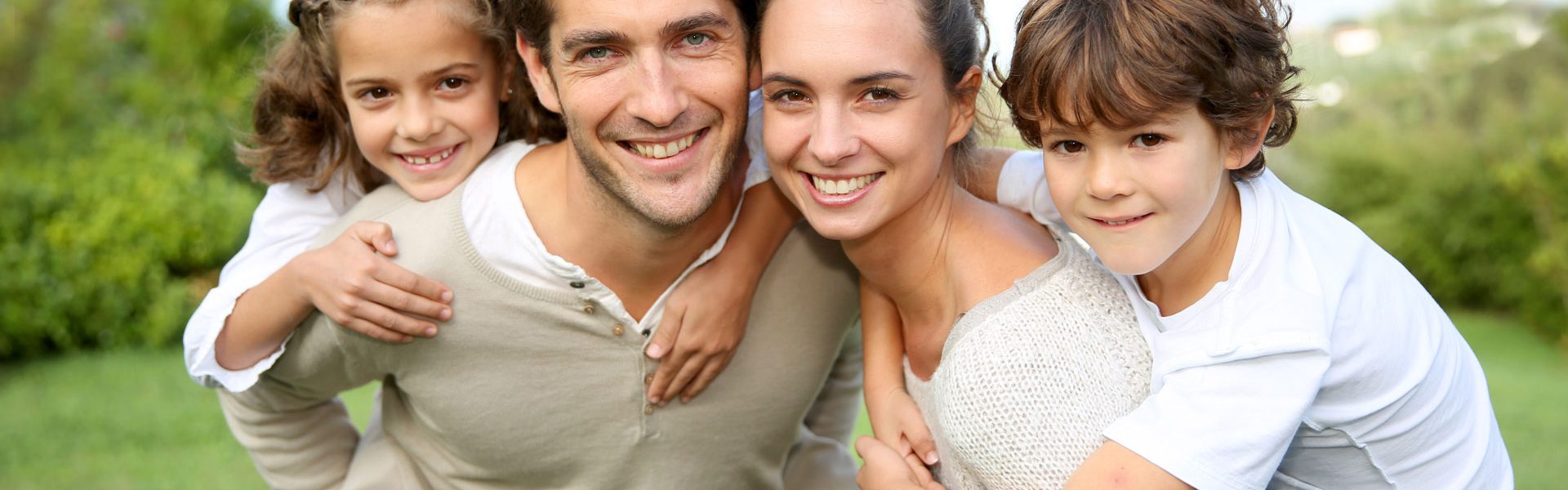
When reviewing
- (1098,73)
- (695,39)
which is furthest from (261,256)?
(1098,73)

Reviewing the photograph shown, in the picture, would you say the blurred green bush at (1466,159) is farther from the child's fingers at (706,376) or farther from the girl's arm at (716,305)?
the child's fingers at (706,376)

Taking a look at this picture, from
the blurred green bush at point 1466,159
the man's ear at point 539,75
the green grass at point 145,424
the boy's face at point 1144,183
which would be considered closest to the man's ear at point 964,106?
the boy's face at point 1144,183

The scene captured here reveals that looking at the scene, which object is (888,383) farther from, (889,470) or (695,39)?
(695,39)

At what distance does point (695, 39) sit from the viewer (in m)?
2.90

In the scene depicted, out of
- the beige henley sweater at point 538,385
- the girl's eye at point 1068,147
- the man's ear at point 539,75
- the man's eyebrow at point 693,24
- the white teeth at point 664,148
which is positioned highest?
the man's eyebrow at point 693,24

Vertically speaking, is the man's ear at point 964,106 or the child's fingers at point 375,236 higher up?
the man's ear at point 964,106

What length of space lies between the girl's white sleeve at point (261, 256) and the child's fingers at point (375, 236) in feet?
0.92

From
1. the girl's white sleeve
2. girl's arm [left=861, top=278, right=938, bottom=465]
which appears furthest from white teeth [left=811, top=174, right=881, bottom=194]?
the girl's white sleeve

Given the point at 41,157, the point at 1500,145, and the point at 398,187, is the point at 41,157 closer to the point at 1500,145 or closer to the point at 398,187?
the point at 398,187

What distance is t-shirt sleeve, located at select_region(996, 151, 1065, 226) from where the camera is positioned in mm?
2939

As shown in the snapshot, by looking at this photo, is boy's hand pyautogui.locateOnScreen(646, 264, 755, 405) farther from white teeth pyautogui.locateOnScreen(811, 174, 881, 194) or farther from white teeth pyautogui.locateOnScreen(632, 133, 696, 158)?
white teeth pyautogui.locateOnScreen(811, 174, 881, 194)

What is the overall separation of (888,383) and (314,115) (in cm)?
171

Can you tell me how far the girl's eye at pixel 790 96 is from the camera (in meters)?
2.74

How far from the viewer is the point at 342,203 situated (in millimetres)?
3648
